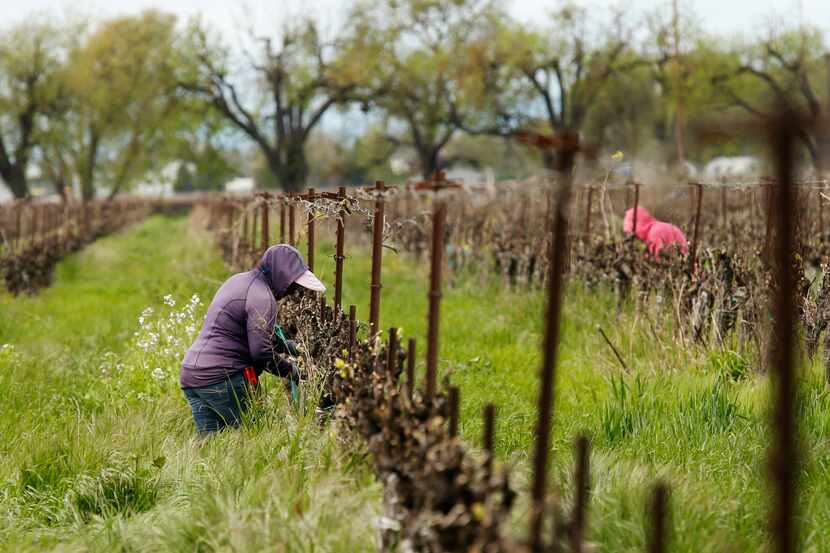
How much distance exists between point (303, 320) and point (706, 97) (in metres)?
39.9

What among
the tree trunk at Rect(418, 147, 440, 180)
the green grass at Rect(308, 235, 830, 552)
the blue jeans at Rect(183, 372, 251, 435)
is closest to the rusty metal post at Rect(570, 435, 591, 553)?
the green grass at Rect(308, 235, 830, 552)

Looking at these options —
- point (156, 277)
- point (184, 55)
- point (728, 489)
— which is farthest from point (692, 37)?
point (728, 489)

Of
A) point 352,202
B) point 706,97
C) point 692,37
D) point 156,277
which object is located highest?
point 692,37

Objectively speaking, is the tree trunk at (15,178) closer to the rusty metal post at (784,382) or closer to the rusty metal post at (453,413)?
the rusty metal post at (453,413)

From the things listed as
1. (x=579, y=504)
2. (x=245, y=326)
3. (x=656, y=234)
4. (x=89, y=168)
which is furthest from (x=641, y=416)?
(x=89, y=168)

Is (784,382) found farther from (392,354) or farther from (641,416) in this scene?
(641,416)

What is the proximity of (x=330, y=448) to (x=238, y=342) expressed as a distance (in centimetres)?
163

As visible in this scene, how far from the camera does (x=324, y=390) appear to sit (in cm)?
453

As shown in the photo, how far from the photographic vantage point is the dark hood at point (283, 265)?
5.09 m

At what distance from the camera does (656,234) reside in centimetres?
855

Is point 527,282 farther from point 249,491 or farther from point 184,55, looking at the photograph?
point 184,55

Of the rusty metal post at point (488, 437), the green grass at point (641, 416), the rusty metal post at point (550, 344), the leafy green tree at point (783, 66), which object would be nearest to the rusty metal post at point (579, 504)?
the rusty metal post at point (550, 344)

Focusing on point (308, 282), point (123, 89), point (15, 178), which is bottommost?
point (308, 282)

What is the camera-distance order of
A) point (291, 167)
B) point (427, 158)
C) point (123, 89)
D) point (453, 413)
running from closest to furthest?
point (453, 413) → point (123, 89) → point (291, 167) → point (427, 158)
